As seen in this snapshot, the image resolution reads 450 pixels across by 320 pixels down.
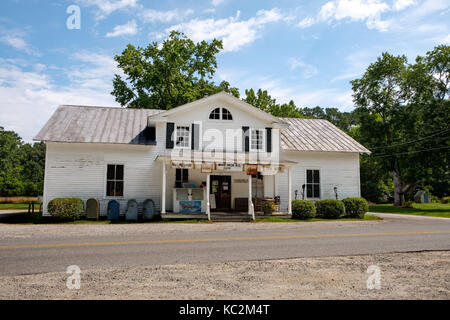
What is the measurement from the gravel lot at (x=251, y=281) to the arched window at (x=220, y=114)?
43.3ft

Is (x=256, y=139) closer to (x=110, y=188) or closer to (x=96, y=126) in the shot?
(x=110, y=188)

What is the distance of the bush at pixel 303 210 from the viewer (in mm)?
18141

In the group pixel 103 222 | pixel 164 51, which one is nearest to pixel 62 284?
pixel 103 222

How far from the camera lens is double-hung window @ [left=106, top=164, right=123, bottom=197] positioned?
18469mm

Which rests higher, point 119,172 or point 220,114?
point 220,114

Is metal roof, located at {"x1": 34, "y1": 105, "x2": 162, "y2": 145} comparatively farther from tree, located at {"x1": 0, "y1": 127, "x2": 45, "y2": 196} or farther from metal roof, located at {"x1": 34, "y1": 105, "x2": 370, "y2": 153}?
tree, located at {"x1": 0, "y1": 127, "x2": 45, "y2": 196}

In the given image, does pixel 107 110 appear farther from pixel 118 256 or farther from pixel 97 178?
pixel 118 256

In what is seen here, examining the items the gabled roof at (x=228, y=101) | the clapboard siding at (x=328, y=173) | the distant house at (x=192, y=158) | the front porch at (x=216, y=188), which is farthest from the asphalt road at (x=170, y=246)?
the clapboard siding at (x=328, y=173)

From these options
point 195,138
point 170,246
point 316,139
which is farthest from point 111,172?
point 316,139

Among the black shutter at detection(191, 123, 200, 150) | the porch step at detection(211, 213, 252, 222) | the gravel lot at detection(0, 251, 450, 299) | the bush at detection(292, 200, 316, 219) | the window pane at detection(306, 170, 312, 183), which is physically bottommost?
the gravel lot at detection(0, 251, 450, 299)

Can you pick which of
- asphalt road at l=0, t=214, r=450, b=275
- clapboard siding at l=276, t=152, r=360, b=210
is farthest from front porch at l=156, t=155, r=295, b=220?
asphalt road at l=0, t=214, r=450, b=275

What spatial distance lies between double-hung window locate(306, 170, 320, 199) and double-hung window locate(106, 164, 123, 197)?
1094cm

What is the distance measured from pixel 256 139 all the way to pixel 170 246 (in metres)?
11.7

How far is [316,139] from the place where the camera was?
2214 centimetres
